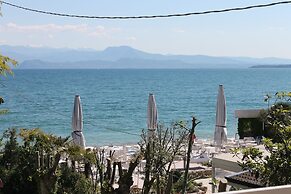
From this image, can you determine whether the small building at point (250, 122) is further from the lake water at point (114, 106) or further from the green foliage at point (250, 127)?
the lake water at point (114, 106)

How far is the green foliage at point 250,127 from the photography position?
18875 millimetres

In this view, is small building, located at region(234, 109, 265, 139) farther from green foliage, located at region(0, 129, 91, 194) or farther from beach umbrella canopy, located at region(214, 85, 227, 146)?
green foliage, located at region(0, 129, 91, 194)

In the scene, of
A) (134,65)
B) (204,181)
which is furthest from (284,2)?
(134,65)

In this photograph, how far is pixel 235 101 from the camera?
63.8 meters

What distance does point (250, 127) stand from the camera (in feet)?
63.5

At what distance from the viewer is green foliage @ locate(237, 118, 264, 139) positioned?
18875 mm

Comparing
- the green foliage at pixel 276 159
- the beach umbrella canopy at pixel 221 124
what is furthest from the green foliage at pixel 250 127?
the green foliage at pixel 276 159

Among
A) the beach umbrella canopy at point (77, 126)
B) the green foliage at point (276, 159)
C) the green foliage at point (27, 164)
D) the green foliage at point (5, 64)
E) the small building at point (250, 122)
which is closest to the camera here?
the green foliage at point (5, 64)

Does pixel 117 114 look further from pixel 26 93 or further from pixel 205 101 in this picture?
pixel 26 93

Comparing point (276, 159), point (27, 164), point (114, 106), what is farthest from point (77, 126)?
point (114, 106)

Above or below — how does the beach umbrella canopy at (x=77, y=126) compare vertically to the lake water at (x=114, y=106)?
above

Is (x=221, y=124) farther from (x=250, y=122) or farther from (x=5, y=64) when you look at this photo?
(x=5, y=64)

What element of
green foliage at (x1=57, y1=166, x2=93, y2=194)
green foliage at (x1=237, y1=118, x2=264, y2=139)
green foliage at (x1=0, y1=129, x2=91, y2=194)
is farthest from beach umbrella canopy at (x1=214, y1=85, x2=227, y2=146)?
green foliage at (x1=57, y1=166, x2=93, y2=194)

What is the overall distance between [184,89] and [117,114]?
29136 mm
